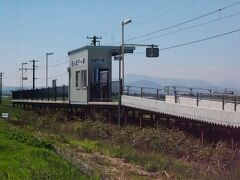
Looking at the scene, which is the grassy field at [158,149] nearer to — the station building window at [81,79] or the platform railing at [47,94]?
the station building window at [81,79]

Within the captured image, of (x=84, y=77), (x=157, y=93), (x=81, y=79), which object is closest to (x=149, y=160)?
(x=157, y=93)

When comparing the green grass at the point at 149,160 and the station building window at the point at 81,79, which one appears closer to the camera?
the green grass at the point at 149,160

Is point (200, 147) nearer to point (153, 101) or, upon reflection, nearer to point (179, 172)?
point (179, 172)

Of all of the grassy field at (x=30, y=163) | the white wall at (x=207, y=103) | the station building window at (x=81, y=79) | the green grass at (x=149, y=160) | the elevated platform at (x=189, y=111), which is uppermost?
the station building window at (x=81, y=79)

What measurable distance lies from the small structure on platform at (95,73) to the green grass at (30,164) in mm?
16898

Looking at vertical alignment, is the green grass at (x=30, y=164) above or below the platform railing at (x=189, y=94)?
below

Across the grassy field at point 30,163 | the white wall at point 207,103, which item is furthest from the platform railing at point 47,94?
the grassy field at point 30,163

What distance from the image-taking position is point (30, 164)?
50.4 ft

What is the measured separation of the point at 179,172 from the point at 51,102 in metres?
35.3

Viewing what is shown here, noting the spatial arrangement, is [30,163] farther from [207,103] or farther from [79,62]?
[79,62]

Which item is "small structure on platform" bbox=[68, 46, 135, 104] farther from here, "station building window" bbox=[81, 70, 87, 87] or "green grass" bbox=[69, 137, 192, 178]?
"green grass" bbox=[69, 137, 192, 178]

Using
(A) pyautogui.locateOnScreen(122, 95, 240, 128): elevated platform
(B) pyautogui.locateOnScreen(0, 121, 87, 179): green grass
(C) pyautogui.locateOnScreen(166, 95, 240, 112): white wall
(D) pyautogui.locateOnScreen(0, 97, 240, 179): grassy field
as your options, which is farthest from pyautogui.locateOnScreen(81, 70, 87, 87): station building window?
(B) pyautogui.locateOnScreen(0, 121, 87, 179): green grass

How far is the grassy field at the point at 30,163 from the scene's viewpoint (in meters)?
12.7

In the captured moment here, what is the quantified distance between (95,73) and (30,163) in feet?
78.8
